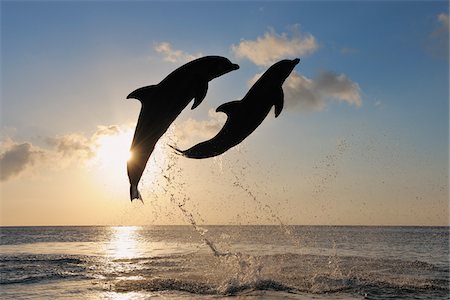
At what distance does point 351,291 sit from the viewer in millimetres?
18625

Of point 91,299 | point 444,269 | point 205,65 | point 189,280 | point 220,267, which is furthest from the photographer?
point 444,269

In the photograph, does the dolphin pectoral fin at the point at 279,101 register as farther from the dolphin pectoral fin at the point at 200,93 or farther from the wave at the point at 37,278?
the wave at the point at 37,278

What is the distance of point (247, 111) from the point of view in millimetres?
8469

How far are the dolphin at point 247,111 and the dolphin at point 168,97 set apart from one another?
55 cm

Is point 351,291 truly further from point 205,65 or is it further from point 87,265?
point 87,265

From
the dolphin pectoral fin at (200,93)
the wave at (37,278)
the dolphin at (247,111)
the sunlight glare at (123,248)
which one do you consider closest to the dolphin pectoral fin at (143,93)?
the dolphin pectoral fin at (200,93)

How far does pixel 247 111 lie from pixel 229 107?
0.32 meters

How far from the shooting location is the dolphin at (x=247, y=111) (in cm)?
820

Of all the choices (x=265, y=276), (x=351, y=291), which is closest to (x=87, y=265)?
(x=265, y=276)

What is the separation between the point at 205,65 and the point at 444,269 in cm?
2448

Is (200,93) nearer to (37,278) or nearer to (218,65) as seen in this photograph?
(218,65)

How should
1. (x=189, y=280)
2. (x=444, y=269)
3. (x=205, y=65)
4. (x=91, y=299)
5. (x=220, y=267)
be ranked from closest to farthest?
(x=205, y=65)
(x=91, y=299)
(x=189, y=280)
(x=220, y=267)
(x=444, y=269)

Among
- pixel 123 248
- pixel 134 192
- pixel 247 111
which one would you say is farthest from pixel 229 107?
pixel 123 248

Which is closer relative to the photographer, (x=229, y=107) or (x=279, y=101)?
(x=229, y=107)
